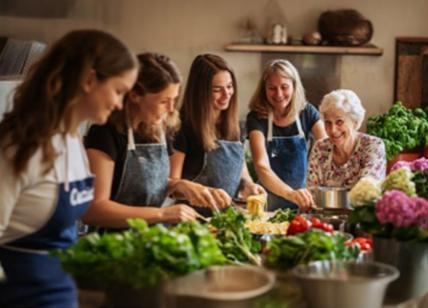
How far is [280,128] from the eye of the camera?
12.1ft

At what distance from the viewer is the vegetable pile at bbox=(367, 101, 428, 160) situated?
5269mm

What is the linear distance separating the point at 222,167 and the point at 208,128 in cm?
20

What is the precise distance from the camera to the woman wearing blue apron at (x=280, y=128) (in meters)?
3.54

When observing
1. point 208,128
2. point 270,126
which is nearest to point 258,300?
point 208,128

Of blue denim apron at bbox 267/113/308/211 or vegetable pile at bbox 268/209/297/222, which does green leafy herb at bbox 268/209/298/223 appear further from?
blue denim apron at bbox 267/113/308/211

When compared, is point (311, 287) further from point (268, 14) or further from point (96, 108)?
point (268, 14)

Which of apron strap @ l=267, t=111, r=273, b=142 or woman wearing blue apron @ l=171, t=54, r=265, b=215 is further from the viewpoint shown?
apron strap @ l=267, t=111, r=273, b=142

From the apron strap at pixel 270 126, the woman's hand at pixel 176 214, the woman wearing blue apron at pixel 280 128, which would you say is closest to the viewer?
the woman's hand at pixel 176 214

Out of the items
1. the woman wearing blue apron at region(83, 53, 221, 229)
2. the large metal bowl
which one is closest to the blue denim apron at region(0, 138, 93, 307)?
the large metal bowl

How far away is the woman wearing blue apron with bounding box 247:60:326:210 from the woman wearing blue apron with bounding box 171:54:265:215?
345mm

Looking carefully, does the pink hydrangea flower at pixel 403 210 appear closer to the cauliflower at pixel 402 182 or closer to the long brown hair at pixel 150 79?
the cauliflower at pixel 402 182

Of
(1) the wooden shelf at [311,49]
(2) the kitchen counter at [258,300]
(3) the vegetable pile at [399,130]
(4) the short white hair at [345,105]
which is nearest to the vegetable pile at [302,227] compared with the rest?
(2) the kitchen counter at [258,300]

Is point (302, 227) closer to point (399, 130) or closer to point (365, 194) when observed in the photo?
point (365, 194)

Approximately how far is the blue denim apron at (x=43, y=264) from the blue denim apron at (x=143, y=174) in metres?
0.59
